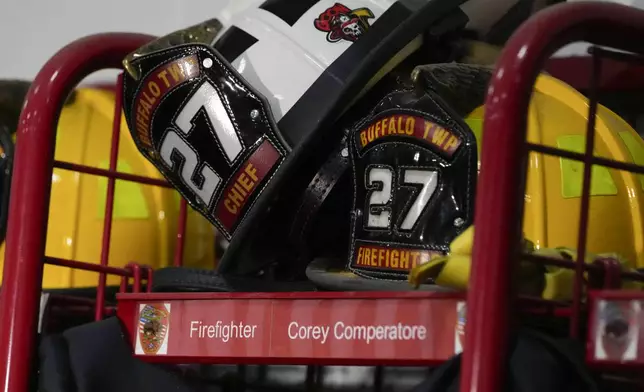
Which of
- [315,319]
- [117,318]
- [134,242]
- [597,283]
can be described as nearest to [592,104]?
[597,283]

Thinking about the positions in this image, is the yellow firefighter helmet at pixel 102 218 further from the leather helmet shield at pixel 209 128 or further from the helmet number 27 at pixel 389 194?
the helmet number 27 at pixel 389 194

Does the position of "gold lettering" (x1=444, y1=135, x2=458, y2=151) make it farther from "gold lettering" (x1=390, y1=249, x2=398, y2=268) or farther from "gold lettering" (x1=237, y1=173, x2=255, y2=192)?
"gold lettering" (x1=237, y1=173, x2=255, y2=192)

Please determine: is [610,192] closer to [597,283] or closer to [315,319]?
[597,283]

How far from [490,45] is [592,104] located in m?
0.27

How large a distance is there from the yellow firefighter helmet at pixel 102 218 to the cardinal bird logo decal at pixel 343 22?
16.3 inches

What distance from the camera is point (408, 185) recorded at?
30.5 inches

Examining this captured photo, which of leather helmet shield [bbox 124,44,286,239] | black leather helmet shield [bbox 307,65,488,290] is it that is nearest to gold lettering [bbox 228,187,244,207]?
leather helmet shield [bbox 124,44,286,239]

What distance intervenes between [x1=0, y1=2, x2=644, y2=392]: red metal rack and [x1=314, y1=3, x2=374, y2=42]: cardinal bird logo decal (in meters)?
0.24

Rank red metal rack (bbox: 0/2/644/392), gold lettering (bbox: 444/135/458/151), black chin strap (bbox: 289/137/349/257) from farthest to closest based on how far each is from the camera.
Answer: black chin strap (bbox: 289/137/349/257) < gold lettering (bbox: 444/135/458/151) < red metal rack (bbox: 0/2/644/392)

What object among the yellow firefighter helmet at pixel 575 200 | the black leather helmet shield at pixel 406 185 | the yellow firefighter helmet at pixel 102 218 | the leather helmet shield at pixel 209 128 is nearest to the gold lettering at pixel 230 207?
the leather helmet shield at pixel 209 128

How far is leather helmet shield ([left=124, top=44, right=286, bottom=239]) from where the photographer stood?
0.86 meters

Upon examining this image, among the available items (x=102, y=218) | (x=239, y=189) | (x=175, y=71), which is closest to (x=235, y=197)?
(x=239, y=189)

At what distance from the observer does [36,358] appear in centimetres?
91

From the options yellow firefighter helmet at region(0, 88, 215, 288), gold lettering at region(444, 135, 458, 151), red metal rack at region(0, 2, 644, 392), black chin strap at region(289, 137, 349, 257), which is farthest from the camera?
yellow firefighter helmet at region(0, 88, 215, 288)
